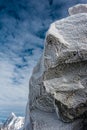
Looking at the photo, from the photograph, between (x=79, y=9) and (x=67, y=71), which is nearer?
(x=67, y=71)

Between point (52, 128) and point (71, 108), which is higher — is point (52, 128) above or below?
below

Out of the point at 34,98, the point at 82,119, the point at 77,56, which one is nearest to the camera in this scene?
the point at 77,56

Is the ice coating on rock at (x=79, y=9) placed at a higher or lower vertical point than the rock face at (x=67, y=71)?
higher

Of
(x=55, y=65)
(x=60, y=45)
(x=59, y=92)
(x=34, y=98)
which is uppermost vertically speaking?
(x=60, y=45)

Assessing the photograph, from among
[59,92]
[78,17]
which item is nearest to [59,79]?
[59,92]

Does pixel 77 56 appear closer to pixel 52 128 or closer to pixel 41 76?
pixel 41 76

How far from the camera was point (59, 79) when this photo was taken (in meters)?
6.68

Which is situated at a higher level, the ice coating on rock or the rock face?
the ice coating on rock

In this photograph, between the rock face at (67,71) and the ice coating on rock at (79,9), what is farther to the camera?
the ice coating on rock at (79,9)

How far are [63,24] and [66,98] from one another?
6.95ft

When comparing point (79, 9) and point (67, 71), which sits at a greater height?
point (79, 9)

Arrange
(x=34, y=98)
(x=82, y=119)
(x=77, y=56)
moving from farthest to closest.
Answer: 1. (x=34, y=98)
2. (x=82, y=119)
3. (x=77, y=56)

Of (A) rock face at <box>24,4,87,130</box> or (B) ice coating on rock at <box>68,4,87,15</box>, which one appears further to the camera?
(B) ice coating on rock at <box>68,4,87,15</box>

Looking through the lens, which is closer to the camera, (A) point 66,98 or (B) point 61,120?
(A) point 66,98
